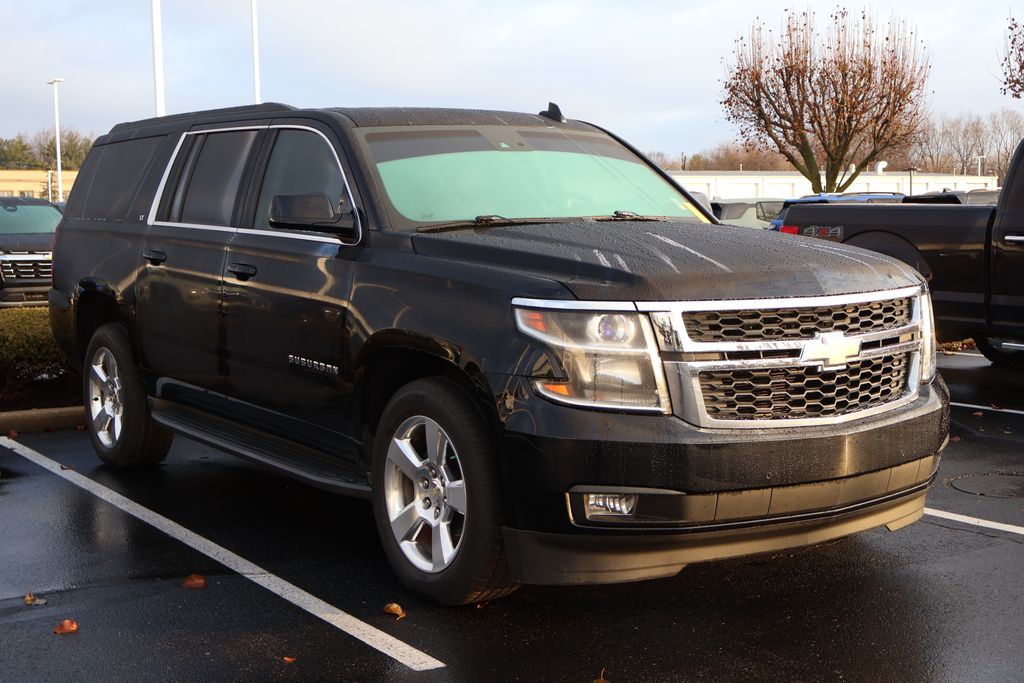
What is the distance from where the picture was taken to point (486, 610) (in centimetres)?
485

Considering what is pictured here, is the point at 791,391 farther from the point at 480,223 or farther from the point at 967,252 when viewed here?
the point at 967,252

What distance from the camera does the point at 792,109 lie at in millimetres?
46688

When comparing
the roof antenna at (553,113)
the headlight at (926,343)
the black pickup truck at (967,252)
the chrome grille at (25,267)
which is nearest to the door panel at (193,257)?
the roof antenna at (553,113)

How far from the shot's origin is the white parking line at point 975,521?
5.95 meters

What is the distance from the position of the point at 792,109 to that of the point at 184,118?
4210 cm

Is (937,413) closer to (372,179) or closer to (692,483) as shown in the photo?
(692,483)

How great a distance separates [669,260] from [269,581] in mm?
2188

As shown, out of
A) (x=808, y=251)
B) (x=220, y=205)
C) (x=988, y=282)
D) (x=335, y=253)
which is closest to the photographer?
(x=808, y=251)

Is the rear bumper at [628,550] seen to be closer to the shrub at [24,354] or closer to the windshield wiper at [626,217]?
the windshield wiper at [626,217]

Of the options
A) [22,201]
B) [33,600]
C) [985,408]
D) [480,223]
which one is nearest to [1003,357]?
[985,408]

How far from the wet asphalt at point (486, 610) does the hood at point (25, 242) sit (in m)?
11.1

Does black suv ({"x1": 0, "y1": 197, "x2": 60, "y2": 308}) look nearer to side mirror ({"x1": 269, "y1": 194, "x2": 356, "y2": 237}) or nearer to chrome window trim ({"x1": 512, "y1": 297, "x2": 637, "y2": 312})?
side mirror ({"x1": 269, "y1": 194, "x2": 356, "y2": 237})

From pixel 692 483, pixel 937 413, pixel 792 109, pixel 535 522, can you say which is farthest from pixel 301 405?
pixel 792 109

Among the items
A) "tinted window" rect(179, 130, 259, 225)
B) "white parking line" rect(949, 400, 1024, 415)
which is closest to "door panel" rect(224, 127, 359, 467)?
"tinted window" rect(179, 130, 259, 225)
